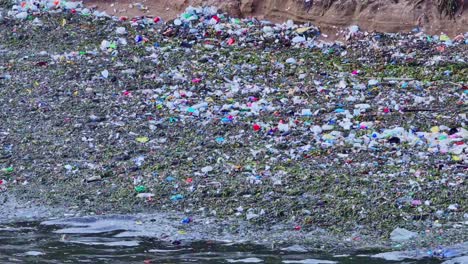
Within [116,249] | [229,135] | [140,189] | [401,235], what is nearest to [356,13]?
[229,135]

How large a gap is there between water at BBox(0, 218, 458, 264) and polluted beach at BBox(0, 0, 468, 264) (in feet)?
0.06

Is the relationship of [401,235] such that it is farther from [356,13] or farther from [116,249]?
[356,13]

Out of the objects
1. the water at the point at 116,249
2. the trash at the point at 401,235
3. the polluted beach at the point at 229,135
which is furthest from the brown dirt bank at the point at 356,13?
the water at the point at 116,249

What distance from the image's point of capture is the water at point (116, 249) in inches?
209

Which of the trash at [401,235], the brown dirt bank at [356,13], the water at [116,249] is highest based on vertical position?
the brown dirt bank at [356,13]

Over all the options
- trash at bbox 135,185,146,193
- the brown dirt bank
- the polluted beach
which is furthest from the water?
the brown dirt bank

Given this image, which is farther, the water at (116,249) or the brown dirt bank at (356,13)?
the brown dirt bank at (356,13)

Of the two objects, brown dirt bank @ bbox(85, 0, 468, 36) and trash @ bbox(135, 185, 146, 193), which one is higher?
brown dirt bank @ bbox(85, 0, 468, 36)

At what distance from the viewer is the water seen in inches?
209

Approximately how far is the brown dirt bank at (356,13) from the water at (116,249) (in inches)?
185

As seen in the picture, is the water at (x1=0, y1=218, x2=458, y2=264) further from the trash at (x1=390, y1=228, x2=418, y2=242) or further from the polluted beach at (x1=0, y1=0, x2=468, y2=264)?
the trash at (x1=390, y1=228, x2=418, y2=242)

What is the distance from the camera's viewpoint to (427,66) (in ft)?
29.2

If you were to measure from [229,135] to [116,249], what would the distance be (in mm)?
2191

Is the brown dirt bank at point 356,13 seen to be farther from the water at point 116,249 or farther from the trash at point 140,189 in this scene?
A: the water at point 116,249
